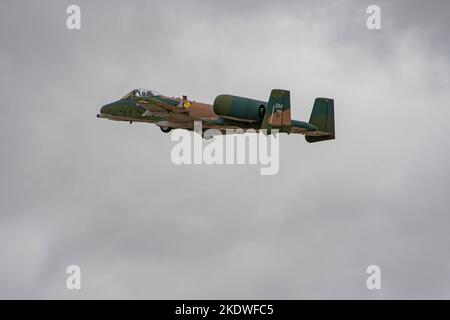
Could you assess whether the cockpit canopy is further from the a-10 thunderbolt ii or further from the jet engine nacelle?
the jet engine nacelle

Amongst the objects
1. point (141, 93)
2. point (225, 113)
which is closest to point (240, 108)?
point (225, 113)

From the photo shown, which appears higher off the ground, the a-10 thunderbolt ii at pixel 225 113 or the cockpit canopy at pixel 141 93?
the cockpit canopy at pixel 141 93

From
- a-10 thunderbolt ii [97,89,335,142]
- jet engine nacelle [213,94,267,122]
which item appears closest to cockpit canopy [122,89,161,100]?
a-10 thunderbolt ii [97,89,335,142]

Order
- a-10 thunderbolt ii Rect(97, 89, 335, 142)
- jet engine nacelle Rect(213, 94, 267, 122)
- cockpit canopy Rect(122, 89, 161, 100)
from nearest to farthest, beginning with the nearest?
a-10 thunderbolt ii Rect(97, 89, 335, 142) → jet engine nacelle Rect(213, 94, 267, 122) → cockpit canopy Rect(122, 89, 161, 100)

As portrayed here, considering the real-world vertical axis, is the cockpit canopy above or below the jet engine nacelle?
above

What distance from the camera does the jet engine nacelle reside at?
73.8 meters

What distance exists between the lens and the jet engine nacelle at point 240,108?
7375 cm

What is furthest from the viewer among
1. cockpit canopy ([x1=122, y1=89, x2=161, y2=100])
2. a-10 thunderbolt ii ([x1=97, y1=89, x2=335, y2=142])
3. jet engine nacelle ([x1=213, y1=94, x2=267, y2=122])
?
cockpit canopy ([x1=122, y1=89, x2=161, y2=100])

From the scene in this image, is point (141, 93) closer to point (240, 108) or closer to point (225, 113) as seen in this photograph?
point (225, 113)

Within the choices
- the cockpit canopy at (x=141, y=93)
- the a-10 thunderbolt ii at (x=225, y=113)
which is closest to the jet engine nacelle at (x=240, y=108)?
the a-10 thunderbolt ii at (x=225, y=113)

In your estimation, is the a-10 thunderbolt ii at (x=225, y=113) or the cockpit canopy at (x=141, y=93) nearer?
the a-10 thunderbolt ii at (x=225, y=113)

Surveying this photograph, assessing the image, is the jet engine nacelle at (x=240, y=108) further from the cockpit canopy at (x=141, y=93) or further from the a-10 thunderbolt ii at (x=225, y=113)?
the cockpit canopy at (x=141, y=93)
